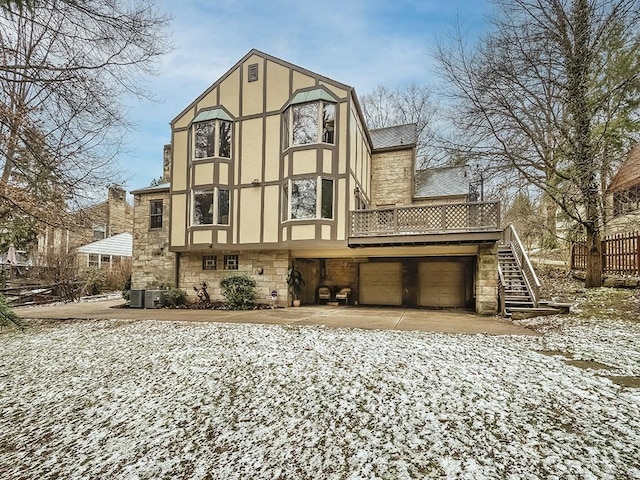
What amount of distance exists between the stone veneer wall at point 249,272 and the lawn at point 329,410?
5432 mm

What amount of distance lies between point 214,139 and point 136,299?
21.3ft

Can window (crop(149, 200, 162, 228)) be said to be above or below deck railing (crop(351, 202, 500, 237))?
above

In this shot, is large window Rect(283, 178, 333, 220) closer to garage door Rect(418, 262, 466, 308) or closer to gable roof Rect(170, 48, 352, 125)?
gable roof Rect(170, 48, 352, 125)

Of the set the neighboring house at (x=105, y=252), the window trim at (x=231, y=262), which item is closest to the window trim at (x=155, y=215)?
the window trim at (x=231, y=262)

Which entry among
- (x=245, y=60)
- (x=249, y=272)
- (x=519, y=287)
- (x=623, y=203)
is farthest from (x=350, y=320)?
(x=245, y=60)

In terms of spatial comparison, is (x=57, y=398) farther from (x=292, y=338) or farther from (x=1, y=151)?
(x=1, y=151)

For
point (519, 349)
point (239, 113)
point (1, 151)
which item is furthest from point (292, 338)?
point (239, 113)

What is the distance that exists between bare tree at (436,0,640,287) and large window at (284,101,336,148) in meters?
4.62

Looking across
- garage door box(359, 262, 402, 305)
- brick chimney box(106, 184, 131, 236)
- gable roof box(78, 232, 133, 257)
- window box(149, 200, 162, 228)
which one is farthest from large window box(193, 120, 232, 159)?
brick chimney box(106, 184, 131, 236)

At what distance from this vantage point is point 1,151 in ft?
18.4

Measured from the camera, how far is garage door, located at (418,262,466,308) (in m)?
11.8

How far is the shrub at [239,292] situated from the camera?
10.7 meters

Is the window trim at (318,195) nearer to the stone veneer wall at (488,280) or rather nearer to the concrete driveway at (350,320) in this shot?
the concrete driveway at (350,320)

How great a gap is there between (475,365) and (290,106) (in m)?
9.40
